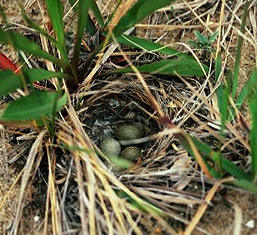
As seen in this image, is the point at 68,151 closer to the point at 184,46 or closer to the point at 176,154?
the point at 176,154

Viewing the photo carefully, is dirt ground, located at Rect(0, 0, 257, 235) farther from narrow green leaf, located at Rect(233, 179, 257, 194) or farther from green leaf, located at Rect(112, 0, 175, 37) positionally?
green leaf, located at Rect(112, 0, 175, 37)

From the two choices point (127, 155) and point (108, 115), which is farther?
point (108, 115)

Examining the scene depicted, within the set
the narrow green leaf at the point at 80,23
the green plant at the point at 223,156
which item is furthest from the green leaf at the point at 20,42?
the green plant at the point at 223,156

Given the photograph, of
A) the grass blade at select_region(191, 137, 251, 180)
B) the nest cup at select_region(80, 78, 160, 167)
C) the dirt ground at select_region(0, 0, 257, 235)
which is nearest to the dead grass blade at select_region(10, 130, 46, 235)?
the dirt ground at select_region(0, 0, 257, 235)

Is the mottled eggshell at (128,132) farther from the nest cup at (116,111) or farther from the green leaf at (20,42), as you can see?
the green leaf at (20,42)

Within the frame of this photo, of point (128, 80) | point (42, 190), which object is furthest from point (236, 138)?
point (42, 190)

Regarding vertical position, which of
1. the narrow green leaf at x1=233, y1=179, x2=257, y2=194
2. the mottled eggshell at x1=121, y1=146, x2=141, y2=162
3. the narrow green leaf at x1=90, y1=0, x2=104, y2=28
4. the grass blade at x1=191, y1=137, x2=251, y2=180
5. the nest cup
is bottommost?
the narrow green leaf at x1=233, y1=179, x2=257, y2=194
